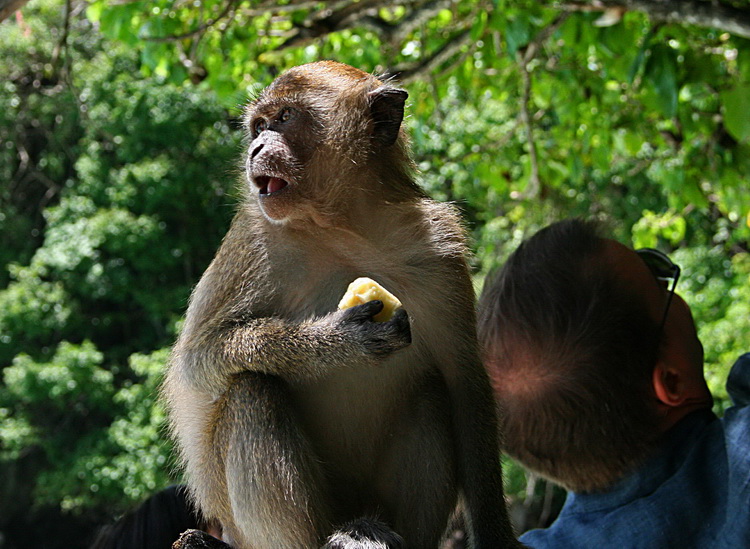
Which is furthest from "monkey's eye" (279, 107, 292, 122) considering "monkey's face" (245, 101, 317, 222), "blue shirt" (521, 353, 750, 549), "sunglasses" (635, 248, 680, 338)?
"blue shirt" (521, 353, 750, 549)

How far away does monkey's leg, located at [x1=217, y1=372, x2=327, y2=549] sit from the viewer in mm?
2213

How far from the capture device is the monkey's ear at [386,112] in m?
2.63

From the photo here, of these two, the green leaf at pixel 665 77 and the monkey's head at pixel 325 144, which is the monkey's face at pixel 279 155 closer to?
the monkey's head at pixel 325 144

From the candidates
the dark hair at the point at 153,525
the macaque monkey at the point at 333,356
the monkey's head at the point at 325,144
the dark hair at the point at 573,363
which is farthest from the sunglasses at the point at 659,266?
the dark hair at the point at 153,525

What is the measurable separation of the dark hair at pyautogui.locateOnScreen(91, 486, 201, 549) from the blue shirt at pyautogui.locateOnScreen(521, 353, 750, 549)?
3.78ft

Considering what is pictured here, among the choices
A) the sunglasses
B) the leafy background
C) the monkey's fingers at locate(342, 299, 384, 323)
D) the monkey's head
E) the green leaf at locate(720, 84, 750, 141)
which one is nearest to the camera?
the monkey's fingers at locate(342, 299, 384, 323)

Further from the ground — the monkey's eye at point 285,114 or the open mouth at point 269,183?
the monkey's eye at point 285,114

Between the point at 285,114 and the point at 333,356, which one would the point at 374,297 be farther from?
the point at 285,114

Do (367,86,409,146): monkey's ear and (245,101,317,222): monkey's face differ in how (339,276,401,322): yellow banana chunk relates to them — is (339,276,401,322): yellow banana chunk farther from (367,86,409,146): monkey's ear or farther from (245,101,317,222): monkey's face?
(367,86,409,146): monkey's ear

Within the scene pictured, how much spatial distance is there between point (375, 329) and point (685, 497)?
0.95m

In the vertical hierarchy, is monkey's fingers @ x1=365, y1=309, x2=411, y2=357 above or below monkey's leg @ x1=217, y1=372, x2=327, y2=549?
above

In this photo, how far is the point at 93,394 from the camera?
61.3ft

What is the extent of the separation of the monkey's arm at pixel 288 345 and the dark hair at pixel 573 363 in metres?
0.52

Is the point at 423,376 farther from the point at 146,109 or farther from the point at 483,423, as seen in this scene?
the point at 146,109
